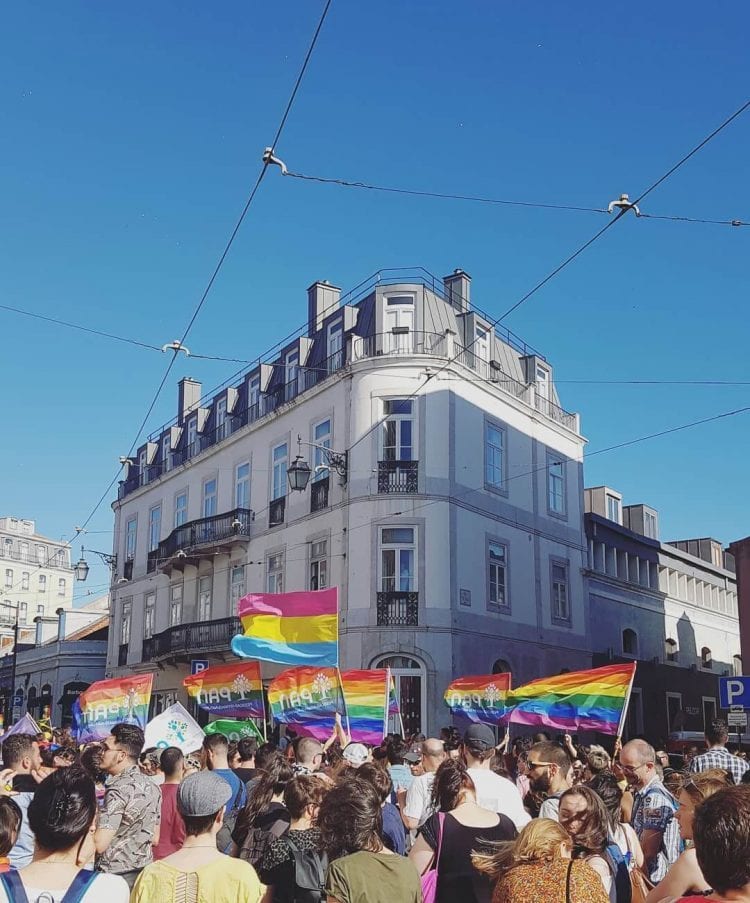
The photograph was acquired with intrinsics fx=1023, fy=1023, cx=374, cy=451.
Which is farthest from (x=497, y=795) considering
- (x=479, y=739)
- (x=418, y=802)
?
(x=418, y=802)

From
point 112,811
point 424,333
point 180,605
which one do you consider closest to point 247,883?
point 112,811

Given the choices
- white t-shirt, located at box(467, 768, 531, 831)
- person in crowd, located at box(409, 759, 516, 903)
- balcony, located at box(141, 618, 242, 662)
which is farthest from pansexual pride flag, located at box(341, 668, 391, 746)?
balcony, located at box(141, 618, 242, 662)

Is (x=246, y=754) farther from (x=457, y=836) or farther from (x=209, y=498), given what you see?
(x=209, y=498)

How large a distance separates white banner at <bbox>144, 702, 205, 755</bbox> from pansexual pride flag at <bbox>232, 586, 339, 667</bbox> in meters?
2.80

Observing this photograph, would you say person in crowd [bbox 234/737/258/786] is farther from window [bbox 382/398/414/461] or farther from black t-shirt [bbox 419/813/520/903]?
window [bbox 382/398/414/461]

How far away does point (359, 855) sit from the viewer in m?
4.66

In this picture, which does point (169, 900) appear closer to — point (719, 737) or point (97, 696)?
point (719, 737)

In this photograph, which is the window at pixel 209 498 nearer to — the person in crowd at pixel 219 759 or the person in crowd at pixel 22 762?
the person in crowd at pixel 22 762

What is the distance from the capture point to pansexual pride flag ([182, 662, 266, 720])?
15.5m

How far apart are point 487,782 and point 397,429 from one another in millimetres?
23243

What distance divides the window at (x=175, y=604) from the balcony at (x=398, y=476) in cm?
1319

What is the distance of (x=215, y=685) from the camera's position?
16328 mm

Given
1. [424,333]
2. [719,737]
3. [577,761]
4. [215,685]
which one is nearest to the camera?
[577,761]

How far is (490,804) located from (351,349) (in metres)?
24.8
